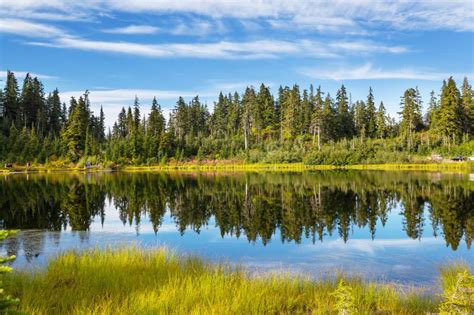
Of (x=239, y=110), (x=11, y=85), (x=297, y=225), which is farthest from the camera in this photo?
(x=239, y=110)

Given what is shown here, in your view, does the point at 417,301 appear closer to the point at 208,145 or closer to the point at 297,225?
the point at 297,225

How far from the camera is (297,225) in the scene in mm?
18766

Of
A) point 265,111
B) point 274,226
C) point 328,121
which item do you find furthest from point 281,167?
point 274,226

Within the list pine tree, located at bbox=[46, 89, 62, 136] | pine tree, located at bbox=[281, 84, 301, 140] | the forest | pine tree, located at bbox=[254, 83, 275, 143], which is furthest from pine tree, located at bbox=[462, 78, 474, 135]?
pine tree, located at bbox=[46, 89, 62, 136]

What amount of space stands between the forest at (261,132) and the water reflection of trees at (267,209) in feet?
134

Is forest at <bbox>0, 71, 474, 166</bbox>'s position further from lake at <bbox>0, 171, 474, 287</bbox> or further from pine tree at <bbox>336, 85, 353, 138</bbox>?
lake at <bbox>0, 171, 474, 287</bbox>

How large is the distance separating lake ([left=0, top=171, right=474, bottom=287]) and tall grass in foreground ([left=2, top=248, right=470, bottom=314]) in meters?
2.39

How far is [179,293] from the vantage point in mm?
7160

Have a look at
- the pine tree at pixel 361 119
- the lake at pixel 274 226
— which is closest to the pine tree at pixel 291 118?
the pine tree at pixel 361 119

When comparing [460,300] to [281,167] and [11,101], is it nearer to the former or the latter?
[281,167]

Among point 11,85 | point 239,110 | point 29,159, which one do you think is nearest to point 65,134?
point 29,159

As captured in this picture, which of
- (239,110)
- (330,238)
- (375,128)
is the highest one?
(239,110)

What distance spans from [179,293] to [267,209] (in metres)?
16.7

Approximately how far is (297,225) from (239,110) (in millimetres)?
95691
